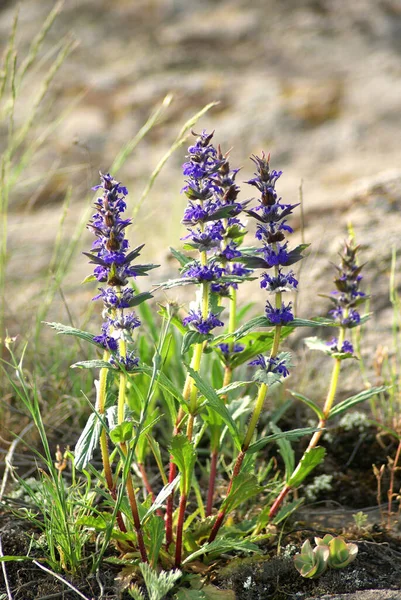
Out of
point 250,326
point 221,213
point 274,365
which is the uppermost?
point 221,213

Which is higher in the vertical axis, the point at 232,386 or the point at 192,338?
the point at 192,338

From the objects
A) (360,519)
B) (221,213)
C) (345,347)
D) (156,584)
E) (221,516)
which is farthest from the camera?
(360,519)

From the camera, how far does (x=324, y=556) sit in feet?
6.60

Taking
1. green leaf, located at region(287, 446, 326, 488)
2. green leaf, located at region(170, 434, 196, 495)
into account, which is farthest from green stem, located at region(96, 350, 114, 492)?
green leaf, located at region(287, 446, 326, 488)

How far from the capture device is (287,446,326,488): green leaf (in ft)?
7.06

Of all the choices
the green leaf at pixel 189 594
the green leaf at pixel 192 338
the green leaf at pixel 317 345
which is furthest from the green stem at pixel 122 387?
the green leaf at pixel 317 345

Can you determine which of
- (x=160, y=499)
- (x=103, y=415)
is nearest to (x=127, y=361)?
(x=103, y=415)

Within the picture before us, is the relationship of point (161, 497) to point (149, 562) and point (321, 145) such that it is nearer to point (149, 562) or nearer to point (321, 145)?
point (149, 562)

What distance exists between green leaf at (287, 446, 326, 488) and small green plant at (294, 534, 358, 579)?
0.22 m

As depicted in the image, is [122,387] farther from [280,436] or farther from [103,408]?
[280,436]

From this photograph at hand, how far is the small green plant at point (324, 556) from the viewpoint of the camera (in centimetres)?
201

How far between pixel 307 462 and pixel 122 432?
63cm

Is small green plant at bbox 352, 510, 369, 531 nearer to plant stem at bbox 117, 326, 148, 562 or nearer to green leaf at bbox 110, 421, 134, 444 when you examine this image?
plant stem at bbox 117, 326, 148, 562

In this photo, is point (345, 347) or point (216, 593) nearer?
point (216, 593)
